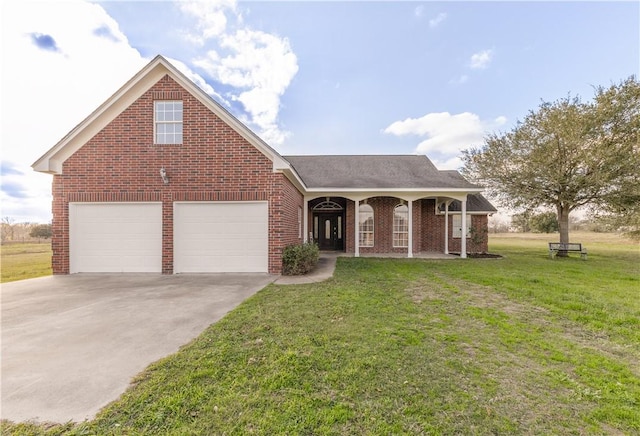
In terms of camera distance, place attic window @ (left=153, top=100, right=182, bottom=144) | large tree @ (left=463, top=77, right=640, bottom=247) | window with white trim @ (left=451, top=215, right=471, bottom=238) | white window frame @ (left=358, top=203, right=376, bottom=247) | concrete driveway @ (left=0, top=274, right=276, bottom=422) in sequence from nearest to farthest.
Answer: concrete driveway @ (left=0, top=274, right=276, bottom=422)
attic window @ (left=153, top=100, right=182, bottom=144)
large tree @ (left=463, top=77, right=640, bottom=247)
white window frame @ (left=358, top=203, right=376, bottom=247)
window with white trim @ (left=451, top=215, right=471, bottom=238)

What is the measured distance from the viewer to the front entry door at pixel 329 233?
597 inches

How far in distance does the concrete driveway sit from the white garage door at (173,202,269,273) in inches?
39.6

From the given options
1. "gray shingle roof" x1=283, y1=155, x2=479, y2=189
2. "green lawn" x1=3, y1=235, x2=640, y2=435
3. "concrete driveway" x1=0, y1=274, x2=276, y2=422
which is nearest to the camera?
"green lawn" x1=3, y1=235, x2=640, y2=435

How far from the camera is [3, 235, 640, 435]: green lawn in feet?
6.92

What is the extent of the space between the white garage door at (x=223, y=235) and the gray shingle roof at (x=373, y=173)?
15.6ft

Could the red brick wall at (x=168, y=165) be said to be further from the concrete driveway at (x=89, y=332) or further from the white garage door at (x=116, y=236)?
the concrete driveway at (x=89, y=332)

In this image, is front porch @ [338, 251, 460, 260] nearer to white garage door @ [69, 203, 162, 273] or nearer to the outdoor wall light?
white garage door @ [69, 203, 162, 273]

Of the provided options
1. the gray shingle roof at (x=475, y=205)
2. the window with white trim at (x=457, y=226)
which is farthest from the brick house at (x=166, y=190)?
the window with white trim at (x=457, y=226)

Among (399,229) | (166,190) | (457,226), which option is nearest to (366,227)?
(399,229)

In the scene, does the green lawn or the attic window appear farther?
the attic window

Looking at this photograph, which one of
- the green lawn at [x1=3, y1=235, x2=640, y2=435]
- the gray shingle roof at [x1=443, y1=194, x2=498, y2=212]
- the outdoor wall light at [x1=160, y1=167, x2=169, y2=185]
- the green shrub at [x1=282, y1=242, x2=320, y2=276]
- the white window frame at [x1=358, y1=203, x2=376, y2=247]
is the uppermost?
the outdoor wall light at [x1=160, y1=167, x2=169, y2=185]

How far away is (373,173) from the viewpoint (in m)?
14.2

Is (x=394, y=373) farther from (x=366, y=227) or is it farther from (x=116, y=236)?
(x=366, y=227)

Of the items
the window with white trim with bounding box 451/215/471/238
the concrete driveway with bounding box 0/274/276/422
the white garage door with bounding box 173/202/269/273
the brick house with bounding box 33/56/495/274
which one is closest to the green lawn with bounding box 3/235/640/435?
the concrete driveway with bounding box 0/274/276/422
